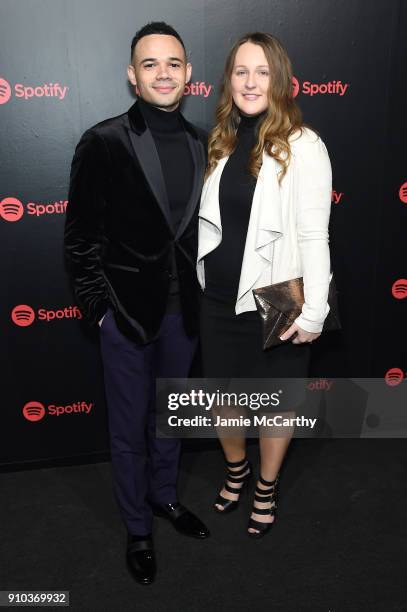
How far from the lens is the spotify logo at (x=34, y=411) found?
9.46 feet

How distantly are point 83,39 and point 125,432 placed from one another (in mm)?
1662

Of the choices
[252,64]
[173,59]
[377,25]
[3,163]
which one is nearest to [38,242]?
[3,163]

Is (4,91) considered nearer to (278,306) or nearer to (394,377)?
(278,306)

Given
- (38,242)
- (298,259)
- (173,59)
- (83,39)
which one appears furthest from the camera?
(38,242)

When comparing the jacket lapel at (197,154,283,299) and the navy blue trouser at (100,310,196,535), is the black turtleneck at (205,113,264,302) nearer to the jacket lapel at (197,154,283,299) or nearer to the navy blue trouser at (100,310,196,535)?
the jacket lapel at (197,154,283,299)

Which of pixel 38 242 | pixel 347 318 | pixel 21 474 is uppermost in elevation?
pixel 38 242

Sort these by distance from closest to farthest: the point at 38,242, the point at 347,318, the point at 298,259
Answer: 1. the point at 298,259
2. the point at 38,242
3. the point at 347,318

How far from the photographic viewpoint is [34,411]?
290cm

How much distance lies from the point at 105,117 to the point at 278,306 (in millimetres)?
1201

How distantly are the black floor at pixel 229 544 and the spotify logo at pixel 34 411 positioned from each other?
0.30 m

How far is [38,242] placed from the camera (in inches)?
104

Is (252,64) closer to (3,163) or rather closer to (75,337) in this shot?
(3,163)

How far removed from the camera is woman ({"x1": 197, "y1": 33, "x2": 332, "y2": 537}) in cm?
198

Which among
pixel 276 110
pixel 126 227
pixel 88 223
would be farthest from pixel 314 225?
pixel 88 223
